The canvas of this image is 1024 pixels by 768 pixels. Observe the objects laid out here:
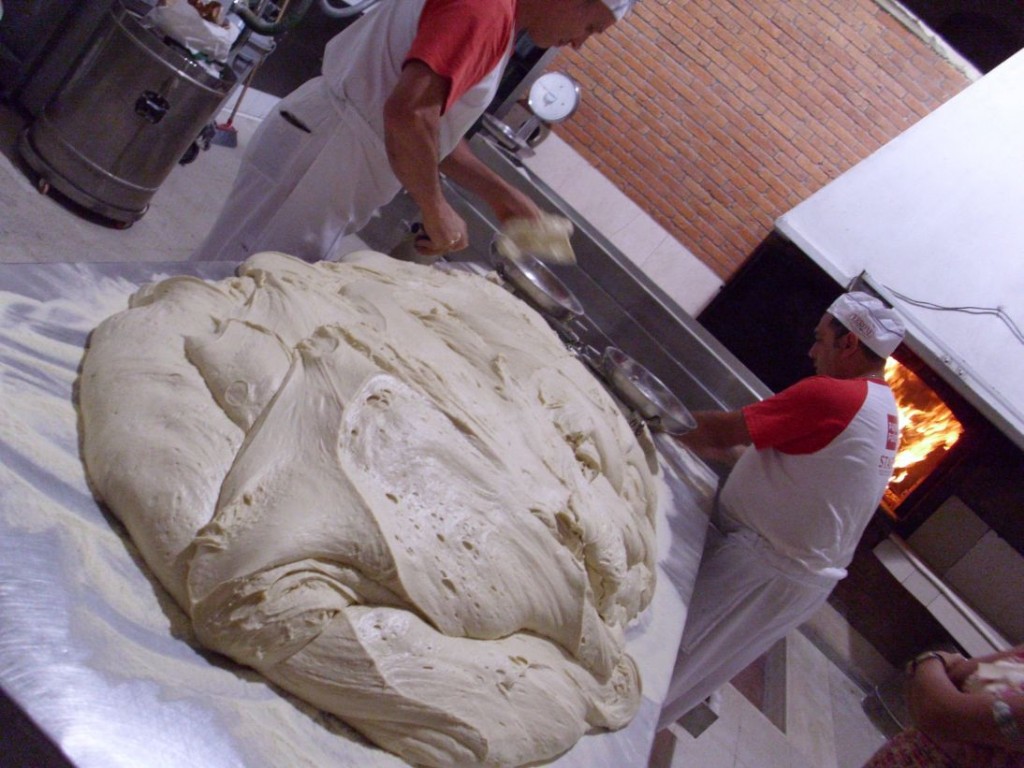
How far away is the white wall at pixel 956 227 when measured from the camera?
4734mm

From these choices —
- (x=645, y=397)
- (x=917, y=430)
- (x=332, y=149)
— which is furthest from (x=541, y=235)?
(x=917, y=430)

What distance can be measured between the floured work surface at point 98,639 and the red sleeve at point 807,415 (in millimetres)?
1872

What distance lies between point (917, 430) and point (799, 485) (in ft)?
10.6

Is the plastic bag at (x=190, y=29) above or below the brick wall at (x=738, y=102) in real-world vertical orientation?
below

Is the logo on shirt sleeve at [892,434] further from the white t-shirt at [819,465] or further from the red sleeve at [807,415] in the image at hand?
A: the red sleeve at [807,415]

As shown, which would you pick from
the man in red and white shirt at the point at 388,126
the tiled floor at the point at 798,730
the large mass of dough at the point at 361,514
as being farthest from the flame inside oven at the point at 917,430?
the large mass of dough at the point at 361,514

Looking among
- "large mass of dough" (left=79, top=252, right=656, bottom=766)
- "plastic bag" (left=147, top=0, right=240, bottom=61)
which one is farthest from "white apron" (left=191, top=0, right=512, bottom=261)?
"plastic bag" (left=147, top=0, right=240, bottom=61)

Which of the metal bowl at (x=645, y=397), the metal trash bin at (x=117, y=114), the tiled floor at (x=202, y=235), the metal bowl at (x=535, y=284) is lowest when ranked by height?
the tiled floor at (x=202, y=235)

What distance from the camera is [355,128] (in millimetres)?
2051

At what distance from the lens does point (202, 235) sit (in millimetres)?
3756

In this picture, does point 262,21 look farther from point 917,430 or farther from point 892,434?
point 917,430

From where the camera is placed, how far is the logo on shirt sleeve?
2.53 metres

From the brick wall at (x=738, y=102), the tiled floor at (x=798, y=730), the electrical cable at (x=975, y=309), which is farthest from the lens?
the brick wall at (x=738, y=102)

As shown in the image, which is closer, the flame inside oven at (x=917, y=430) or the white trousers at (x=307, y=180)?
the white trousers at (x=307, y=180)
